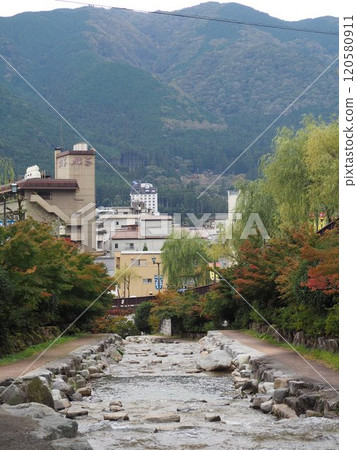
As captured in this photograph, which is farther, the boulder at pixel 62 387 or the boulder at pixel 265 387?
the boulder at pixel 62 387

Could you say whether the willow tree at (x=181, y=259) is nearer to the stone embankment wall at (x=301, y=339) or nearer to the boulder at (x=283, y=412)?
the stone embankment wall at (x=301, y=339)

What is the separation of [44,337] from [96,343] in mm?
2378

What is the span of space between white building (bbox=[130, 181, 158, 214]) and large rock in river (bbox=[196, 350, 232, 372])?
10255 cm

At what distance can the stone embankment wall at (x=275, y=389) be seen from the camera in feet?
38.9

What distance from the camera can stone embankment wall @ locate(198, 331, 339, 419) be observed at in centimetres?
1187

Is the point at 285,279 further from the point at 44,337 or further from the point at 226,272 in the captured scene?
the point at 226,272

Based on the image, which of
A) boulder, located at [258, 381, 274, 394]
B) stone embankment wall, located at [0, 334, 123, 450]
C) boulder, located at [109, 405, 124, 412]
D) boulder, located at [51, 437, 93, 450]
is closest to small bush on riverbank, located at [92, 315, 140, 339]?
stone embankment wall, located at [0, 334, 123, 450]

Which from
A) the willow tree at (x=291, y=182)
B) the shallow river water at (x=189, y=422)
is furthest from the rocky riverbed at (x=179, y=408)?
the willow tree at (x=291, y=182)

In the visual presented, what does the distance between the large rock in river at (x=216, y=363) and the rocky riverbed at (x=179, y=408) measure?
0.03 meters

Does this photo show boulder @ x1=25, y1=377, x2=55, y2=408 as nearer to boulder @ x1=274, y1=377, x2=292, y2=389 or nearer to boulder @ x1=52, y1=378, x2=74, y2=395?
boulder @ x1=52, y1=378, x2=74, y2=395

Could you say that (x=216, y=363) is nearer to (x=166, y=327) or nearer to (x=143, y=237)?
(x=166, y=327)

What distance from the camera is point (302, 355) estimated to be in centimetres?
1931

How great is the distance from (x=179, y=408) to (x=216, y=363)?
299 inches

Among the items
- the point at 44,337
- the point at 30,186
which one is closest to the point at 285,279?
the point at 44,337
